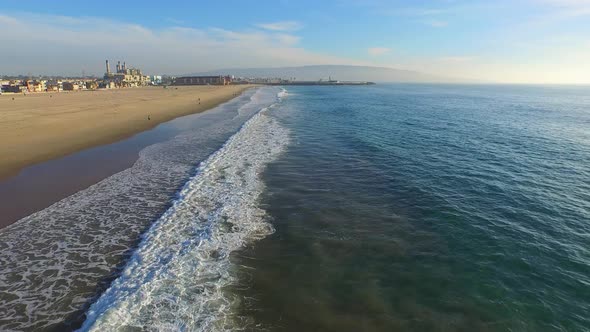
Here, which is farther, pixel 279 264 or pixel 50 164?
pixel 50 164

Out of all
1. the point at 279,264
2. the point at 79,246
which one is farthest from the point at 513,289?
the point at 79,246

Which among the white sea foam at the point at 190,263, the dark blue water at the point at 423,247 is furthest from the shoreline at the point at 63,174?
the dark blue water at the point at 423,247

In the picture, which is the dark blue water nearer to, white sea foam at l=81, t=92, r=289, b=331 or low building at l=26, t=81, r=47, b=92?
white sea foam at l=81, t=92, r=289, b=331

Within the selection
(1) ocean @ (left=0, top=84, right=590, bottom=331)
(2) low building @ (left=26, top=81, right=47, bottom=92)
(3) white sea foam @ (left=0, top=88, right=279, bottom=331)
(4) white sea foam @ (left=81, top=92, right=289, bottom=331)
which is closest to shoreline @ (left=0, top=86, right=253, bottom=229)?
(3) white sea foam @ (left=0, top=88, right=279, bottom=331)

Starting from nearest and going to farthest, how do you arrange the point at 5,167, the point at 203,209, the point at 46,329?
the point at 46,329
the point at 203,209
the point at 5,167

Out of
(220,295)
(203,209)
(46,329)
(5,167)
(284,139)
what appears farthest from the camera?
(284,139)

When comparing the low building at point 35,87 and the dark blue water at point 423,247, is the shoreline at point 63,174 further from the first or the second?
the low building at point 35,87

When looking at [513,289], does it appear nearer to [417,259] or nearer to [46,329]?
[417,259]
